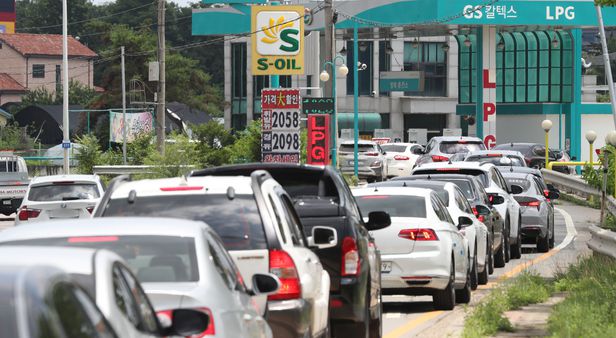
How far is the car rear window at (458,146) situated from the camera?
45531mm

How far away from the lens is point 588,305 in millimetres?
14156

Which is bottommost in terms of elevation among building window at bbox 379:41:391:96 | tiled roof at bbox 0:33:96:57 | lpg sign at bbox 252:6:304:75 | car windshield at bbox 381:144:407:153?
car windshield at bbox 381:144:407:153

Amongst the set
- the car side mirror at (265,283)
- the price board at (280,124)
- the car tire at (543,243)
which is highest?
the price board at (280,124)

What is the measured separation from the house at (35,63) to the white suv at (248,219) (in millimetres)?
112117

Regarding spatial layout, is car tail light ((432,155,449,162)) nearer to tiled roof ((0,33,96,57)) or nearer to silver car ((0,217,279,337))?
silver car ((0,217,279,337))

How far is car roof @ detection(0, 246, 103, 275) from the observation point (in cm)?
535

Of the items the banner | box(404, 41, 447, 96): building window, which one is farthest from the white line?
box(404, 41, 447, 96): building window

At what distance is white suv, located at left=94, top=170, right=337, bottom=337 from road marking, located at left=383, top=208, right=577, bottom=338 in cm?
472

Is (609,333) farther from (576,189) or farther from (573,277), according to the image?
(576,189)

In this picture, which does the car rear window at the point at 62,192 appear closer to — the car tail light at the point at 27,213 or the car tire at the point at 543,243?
the car tail light at the point at 27,213

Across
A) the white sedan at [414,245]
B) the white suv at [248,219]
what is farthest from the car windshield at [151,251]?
the white sedan at [414,245]

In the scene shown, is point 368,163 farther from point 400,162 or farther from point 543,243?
point 543,243

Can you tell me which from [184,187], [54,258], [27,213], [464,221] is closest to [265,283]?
[184,187]

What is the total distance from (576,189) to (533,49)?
123 ft
